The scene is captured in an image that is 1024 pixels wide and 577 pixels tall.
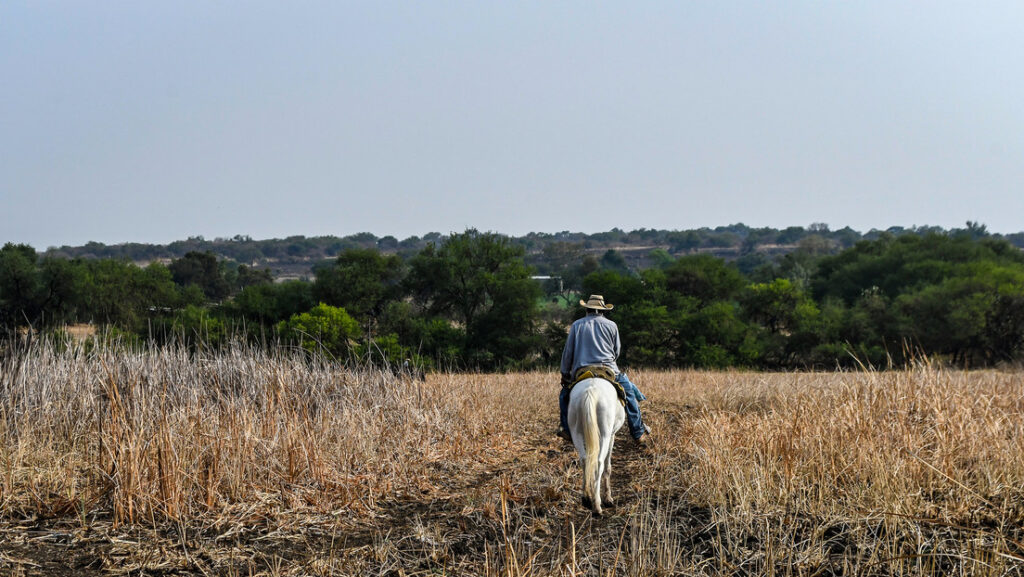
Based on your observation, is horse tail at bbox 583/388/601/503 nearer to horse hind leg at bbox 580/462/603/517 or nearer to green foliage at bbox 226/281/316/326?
horse hind leg at bbox 580/462/603/517

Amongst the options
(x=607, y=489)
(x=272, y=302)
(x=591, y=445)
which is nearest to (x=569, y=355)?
(x=591, y=445)

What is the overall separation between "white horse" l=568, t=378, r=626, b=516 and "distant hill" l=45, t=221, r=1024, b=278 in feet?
272

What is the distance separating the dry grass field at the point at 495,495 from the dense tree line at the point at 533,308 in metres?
29.5

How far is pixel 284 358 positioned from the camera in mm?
11383

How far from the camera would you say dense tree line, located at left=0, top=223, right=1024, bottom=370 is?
134 feet

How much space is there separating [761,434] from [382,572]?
3.88 meters

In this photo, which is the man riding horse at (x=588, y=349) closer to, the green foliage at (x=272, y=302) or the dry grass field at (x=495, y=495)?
the dry grass field at (x=495, y=495)

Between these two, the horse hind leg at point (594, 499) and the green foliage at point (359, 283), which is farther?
the green foliage at point (359, 283)

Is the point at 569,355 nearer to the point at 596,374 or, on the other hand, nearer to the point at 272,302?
the point at 596,374

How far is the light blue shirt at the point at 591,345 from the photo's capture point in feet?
24.2

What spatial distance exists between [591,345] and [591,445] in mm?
1065

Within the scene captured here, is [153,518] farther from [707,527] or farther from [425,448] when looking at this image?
[707,527]

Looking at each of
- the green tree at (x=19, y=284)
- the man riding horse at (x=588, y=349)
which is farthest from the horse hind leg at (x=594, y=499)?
the green tree at (x=19, y=284)

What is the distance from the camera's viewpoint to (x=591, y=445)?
21.8 feet
